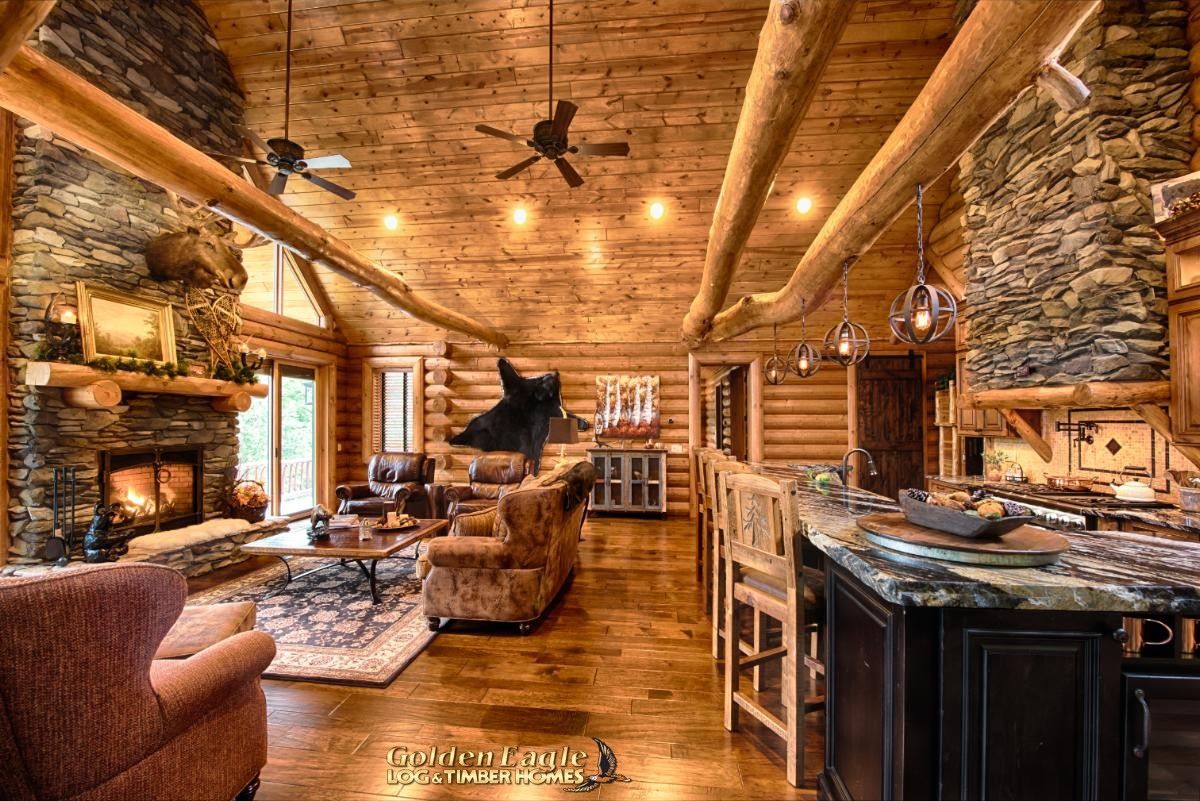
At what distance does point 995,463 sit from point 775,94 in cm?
499

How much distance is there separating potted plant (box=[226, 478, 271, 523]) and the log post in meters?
1.70

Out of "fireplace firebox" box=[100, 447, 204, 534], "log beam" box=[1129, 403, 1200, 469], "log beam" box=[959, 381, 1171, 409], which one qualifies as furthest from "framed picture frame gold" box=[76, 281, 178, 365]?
"log beam" box=[1129, 403, 1200, 469]

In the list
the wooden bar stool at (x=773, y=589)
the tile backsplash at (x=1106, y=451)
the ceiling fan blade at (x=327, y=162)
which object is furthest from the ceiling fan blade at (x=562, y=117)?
the tile backsplash at (x=1106, y=451)

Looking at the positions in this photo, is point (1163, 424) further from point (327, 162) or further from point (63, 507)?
point (63, 507)

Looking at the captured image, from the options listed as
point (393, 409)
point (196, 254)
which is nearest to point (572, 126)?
point (196, 254)

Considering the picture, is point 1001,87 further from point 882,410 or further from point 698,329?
point 882,410

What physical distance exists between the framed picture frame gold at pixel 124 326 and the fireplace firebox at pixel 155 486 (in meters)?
0.90

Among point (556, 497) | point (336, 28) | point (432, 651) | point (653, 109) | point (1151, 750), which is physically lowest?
point (432, 651)

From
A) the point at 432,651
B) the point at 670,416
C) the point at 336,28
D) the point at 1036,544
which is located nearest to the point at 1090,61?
the point at 1036,544

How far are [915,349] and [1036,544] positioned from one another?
21.8ft

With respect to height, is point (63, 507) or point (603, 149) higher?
point (603, 149)

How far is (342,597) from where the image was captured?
3.84 metres

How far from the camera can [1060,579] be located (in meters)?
1.23

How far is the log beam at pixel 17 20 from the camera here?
1.45 metres
